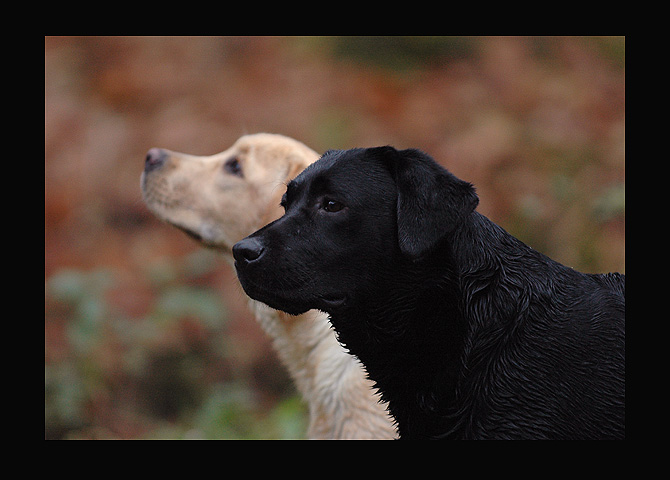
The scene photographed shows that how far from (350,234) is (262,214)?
6.87 feet

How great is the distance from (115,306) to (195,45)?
458cm

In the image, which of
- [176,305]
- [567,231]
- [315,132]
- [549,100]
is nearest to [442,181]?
[176,305]

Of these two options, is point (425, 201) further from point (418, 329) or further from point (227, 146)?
point (227, 146)

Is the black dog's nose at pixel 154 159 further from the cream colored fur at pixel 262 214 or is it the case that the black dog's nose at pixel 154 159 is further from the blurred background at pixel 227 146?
the blurred background at pixel 227 146

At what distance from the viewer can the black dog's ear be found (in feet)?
8.64

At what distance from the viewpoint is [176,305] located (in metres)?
7.72

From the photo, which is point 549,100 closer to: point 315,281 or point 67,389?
point 67,389

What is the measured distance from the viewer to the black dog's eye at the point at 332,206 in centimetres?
279

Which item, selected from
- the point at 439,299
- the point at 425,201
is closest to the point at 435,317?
the point at 439,299

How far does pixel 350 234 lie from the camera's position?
2744 mm

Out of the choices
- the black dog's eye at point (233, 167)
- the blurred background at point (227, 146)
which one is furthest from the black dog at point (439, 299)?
the blurred background at point (227, 146)

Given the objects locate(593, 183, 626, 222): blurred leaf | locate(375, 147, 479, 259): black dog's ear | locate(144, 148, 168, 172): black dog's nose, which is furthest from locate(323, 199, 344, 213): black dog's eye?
locate(593, 183, 626, 222): blurred leaf

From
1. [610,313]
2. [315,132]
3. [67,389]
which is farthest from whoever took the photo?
[315,132]

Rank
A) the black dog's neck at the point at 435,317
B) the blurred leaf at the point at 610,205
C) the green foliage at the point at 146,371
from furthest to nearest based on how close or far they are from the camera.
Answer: the blurred leaf at the point at 610,205 < the green foliage at the point at 146,371 < the black dog's neck at the point at 435,317
